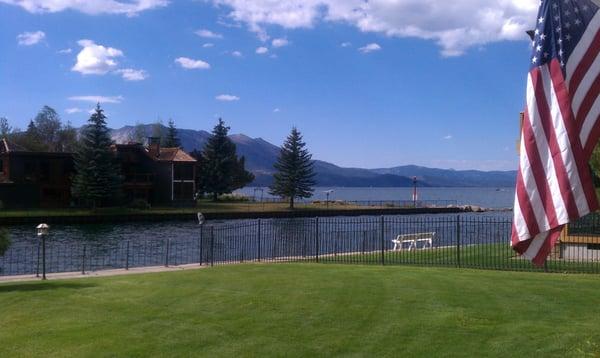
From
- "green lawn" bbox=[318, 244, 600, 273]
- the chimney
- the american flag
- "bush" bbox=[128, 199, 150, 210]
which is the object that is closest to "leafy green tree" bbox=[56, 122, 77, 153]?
the chimney

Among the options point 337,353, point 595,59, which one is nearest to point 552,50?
point 595,59

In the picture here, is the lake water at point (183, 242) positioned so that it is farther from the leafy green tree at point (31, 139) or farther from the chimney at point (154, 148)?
the leafy green tree at point (31, 139)

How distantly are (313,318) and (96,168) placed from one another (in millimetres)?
75108

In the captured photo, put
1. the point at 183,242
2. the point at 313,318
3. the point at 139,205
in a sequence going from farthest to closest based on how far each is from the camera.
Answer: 1. the point at 139,205
2. the point at 183,242
3. the point at 313,318

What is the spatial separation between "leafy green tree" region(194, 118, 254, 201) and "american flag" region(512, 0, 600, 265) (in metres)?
105

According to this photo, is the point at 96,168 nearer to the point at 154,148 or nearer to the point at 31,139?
the point at 154,148

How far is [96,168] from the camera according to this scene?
8156 centimetres

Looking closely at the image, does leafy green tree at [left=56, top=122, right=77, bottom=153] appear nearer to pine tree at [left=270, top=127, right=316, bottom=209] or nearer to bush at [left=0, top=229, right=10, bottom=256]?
pine tree at [left=270, top=127, right=316, bottom=209]

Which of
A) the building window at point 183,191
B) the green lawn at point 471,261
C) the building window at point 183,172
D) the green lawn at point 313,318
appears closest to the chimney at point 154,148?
the building window at point 183,172

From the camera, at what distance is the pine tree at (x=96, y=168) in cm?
8100

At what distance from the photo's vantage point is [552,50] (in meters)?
6.54

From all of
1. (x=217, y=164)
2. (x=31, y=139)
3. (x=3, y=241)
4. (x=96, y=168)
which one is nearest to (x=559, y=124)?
(x=3, y=241)

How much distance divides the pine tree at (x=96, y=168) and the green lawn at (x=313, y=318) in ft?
225

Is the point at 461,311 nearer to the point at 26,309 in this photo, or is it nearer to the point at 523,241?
the point at 523,241
